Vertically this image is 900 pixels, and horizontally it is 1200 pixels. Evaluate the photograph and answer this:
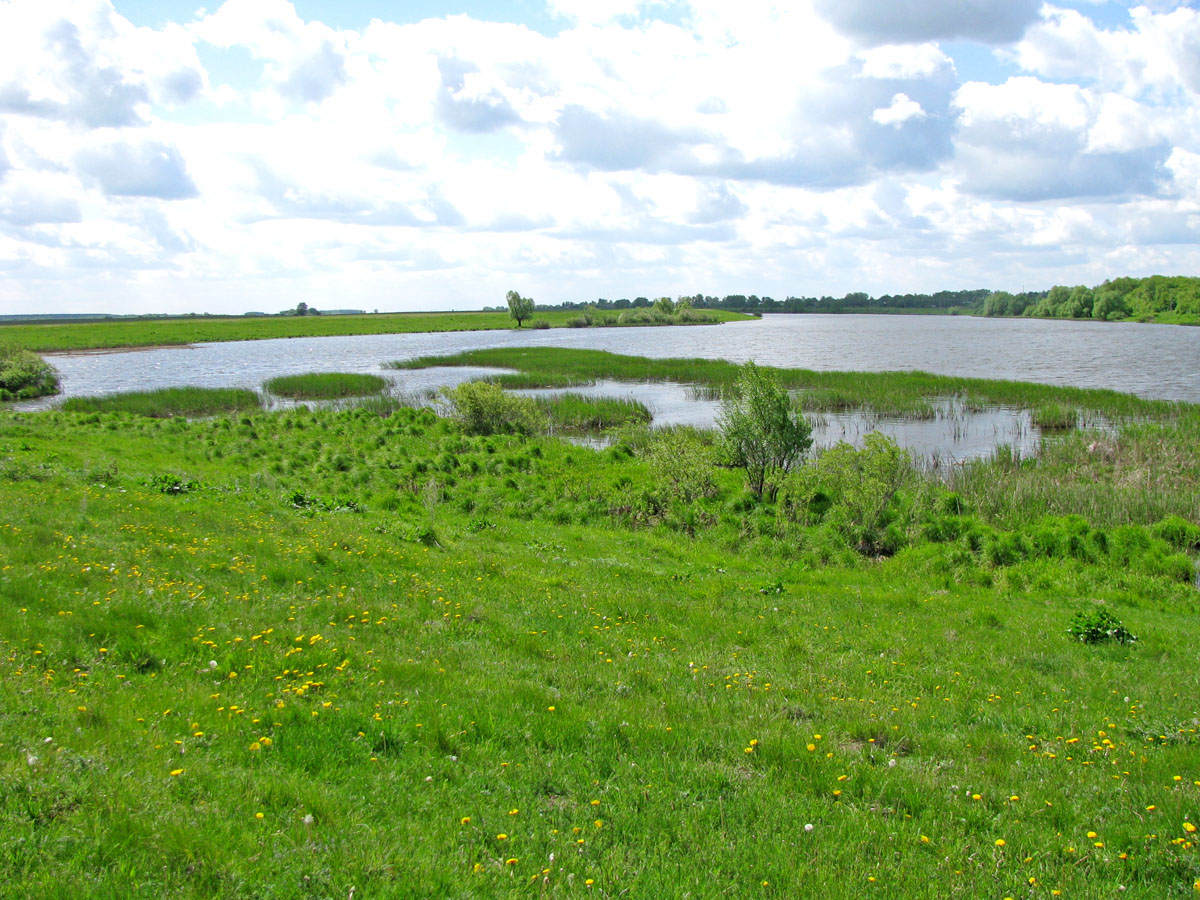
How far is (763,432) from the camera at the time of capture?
24.2 m

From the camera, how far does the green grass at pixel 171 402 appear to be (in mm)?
45625

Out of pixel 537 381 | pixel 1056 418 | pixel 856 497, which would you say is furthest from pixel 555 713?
pixel 537 381

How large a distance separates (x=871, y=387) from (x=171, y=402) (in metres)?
47.3

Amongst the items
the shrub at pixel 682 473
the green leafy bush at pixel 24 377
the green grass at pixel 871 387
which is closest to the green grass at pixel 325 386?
the green grass at pixel 871 387

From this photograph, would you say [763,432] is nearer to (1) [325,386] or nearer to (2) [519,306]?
(1) [325,386]

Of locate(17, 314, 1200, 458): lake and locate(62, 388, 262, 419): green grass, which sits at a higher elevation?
locate(17, 314, 1200, 458): lake

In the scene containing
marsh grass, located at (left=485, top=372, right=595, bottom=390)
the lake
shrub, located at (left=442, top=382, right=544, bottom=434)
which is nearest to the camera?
shrub, located at (left=442, top=382, right=544, bottom=434)

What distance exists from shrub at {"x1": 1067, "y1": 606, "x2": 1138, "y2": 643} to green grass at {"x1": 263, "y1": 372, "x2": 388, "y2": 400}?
49.9 metres

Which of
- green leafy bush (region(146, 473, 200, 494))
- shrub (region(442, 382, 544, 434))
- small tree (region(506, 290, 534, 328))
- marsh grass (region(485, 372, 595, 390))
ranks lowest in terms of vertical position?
green leafy bush (region(146, 473, 200, 494))

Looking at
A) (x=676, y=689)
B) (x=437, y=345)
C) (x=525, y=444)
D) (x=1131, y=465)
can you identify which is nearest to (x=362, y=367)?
(x=437, y=345)

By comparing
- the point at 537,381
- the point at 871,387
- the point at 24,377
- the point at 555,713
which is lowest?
the point at 555,713

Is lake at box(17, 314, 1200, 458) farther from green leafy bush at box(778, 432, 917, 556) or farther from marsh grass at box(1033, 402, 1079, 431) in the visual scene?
green leafy bush at box(778, 432, 917, 556)

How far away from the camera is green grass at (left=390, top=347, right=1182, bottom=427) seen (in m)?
41.4

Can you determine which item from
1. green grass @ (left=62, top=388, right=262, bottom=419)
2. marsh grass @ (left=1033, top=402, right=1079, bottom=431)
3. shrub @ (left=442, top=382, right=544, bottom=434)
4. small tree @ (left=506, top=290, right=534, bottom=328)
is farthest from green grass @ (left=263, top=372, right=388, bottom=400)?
small tree @ (left=506, top=290, right=534, bottom=328)
